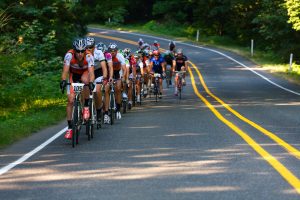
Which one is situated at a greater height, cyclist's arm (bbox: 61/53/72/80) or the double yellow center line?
cyclist's arm (bbox: 61/53/72/80)

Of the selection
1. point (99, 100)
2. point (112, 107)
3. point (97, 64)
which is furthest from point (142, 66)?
point (99, 100)

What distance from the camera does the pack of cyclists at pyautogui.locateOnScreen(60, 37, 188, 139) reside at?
12.1 meters

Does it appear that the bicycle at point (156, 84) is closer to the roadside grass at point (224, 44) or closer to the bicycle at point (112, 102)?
the bicycle at point (112, 102)

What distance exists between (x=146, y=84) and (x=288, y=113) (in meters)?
6.58

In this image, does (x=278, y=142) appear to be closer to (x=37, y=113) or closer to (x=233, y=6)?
(x=37, y=113)

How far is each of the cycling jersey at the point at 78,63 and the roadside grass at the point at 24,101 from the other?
185 cm

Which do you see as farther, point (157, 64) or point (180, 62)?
point (180, 62)

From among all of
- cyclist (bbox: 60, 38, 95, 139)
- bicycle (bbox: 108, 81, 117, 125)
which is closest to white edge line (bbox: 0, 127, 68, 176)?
cyclist (bbox: 60, 38, 95, 139)

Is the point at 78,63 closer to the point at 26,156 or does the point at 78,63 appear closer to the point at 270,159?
the point at 26,156

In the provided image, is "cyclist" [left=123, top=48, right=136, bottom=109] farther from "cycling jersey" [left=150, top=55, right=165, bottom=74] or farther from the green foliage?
the green foliage

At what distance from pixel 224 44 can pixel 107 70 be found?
45296 millimetres

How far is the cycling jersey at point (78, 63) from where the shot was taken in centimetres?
1216

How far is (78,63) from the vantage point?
12258mm

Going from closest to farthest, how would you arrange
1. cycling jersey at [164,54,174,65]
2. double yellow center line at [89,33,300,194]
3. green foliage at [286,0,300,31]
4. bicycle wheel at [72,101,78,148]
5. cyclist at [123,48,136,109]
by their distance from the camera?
double yellow center line at [89,33,300,194]
bicycle wheel at [72,101,78,148]
cyclist at [123,48,136,109]
cycling jersey at [164,54,174,65]
green foliage at [286,0,300,31]
